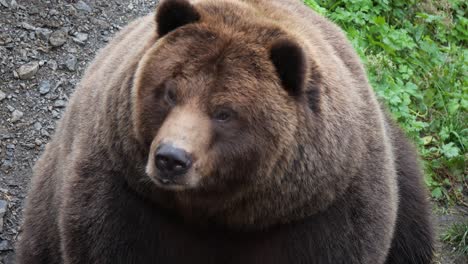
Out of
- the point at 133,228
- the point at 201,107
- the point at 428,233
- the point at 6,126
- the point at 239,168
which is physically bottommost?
the point at 6,126

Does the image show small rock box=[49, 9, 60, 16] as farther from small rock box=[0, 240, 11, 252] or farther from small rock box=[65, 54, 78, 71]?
small rock box=[0, 240, 11, 252]

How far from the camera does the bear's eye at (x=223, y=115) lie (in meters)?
4.12

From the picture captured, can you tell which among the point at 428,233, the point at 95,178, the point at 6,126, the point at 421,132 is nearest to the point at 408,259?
the point at 428,233

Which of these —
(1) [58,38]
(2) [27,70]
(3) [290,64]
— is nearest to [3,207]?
(2) [27,70]

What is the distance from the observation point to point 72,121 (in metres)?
5.30

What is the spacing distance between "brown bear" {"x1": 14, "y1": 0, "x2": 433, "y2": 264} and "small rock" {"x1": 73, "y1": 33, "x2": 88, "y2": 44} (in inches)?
77.8

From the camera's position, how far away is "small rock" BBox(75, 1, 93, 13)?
7.46m

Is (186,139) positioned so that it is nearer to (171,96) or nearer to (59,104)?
(171,96)

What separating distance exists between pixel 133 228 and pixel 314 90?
4.09 feet

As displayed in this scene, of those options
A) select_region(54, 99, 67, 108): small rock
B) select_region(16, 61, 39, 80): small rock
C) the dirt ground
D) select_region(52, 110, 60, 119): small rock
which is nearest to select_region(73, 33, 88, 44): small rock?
the dirt ground

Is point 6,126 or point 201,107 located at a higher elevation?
point 201,107

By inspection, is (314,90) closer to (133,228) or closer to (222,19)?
(222,19)

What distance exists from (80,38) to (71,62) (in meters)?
0.28

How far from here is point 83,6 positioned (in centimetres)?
749
